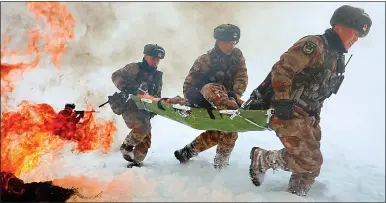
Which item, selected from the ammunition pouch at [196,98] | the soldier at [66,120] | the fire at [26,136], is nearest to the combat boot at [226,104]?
the ammunition pouch at [196,98]

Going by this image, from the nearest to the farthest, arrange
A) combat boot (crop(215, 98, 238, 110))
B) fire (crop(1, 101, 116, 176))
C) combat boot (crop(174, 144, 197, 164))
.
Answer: combat boot (crop(215, 98, 238, 110))
fire (crop(1, 101, 116, 176))
combat boot (crop(174, 144, 197, 164))

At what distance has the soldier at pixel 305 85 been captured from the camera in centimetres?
361

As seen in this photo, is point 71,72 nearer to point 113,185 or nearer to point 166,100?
point 166,100

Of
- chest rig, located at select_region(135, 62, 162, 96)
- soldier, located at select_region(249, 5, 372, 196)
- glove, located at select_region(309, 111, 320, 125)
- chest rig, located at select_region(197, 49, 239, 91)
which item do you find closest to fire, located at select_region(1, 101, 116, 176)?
chest rig, located at select_region(135, 62, 162, 96)

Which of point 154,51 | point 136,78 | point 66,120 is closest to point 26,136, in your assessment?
point 66,120

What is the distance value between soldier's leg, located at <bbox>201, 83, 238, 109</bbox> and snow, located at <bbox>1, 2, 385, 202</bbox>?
38.4 inches

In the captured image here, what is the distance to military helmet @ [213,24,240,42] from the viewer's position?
5.29 m

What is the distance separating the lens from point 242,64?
5.55m

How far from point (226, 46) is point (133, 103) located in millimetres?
2066

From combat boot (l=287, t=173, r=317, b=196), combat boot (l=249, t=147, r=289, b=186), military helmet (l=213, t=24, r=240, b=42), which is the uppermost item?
military helmet (l=213, t=24, r=240, b=42)

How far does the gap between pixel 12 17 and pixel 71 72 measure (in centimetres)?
440

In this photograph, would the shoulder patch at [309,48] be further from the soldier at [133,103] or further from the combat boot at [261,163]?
the soldier at [133,103]

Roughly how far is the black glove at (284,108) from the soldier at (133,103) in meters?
2.99

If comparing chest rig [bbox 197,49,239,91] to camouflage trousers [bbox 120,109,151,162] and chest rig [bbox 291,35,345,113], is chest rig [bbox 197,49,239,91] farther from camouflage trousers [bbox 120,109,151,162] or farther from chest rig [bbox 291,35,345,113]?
chest rig [bbox 291,35,345,113]
